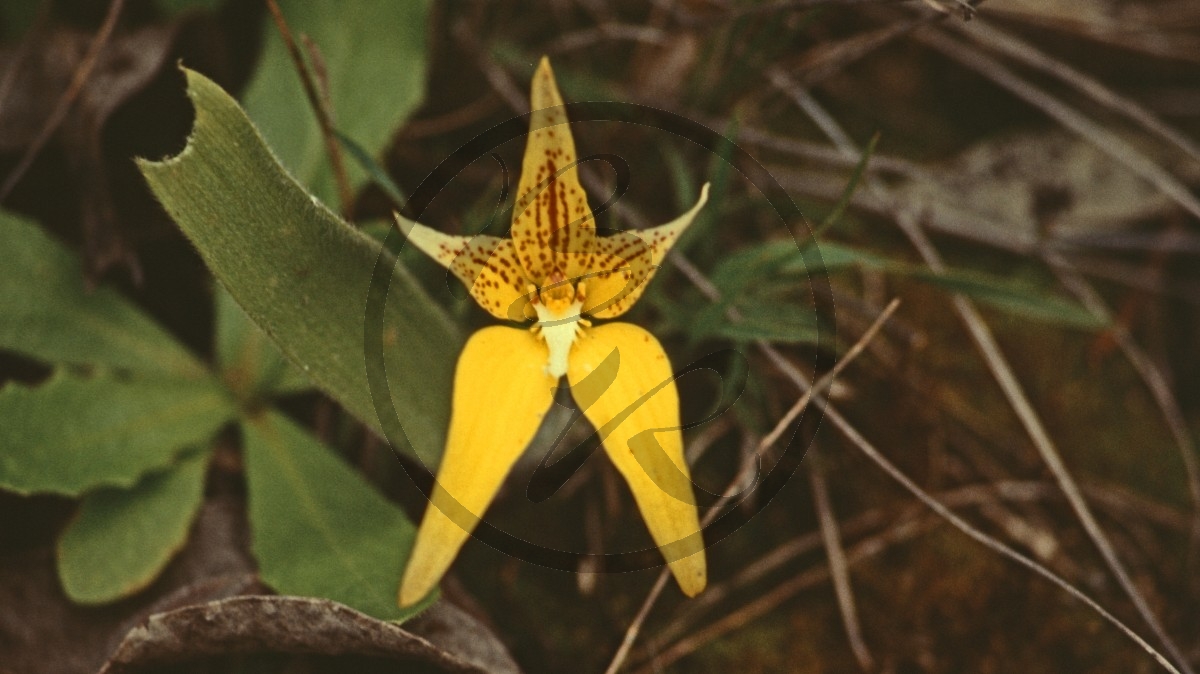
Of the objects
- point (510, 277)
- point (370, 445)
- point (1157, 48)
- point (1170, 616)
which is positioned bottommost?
point (1170, 616)

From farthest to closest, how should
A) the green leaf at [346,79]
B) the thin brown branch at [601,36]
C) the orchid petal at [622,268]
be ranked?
the thin brown branch at [601,36] < the green leaf at [346,79] < the orchid petal at [622,268]

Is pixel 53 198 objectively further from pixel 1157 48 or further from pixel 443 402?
pixel 1157 48

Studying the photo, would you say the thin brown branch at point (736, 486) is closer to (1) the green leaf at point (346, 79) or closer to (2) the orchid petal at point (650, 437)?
(2) the orchid petal at point (650, 437)

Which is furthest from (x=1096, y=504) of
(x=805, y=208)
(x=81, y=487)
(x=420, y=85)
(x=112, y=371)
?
(x=112, y=371)

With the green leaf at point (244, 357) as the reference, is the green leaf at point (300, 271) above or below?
above

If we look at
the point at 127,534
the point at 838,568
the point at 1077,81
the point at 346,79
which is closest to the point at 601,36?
the point at 346,79

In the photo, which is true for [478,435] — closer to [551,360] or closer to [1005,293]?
[551,360]
